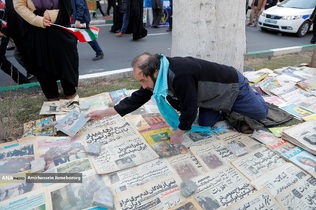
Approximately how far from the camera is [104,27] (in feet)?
26.0

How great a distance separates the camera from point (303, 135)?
210 cm

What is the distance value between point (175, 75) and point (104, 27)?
22.5 ft

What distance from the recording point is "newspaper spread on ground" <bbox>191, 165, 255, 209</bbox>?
154 centimetres

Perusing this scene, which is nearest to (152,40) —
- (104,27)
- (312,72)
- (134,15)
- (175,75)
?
(134,15)

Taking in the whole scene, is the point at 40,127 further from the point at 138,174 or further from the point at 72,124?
the point at 138,174

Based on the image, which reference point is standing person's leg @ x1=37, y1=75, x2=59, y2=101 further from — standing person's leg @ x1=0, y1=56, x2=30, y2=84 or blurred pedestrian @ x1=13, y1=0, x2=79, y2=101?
standing person's leg @ x1=0, y1=56, x2=30, y2=84

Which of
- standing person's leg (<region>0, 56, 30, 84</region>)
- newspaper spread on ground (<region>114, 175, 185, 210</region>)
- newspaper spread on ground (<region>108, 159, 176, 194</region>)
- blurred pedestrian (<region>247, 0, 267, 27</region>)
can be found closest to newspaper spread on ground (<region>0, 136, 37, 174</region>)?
newspaper spread on ground (<region>108, 159, 176, 194</region>)

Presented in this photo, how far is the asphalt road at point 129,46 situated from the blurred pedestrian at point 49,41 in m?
1.10

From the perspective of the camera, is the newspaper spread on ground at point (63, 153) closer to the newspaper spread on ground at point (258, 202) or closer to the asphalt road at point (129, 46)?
the newspaper spread on ground at point (258, 202)

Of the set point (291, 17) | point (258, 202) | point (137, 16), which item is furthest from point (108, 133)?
point (291, 17)

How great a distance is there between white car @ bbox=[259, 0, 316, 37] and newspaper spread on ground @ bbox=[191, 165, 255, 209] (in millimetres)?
6625

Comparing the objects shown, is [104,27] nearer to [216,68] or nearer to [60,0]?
[60,0]

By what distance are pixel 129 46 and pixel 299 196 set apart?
4.58m

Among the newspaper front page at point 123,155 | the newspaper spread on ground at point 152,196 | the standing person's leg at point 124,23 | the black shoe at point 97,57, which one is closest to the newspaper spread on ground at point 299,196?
the newspaper spread on ground at point 152,196
